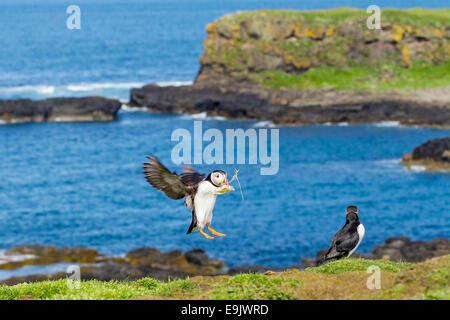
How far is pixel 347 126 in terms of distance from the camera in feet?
331

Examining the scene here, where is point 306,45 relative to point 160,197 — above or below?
above

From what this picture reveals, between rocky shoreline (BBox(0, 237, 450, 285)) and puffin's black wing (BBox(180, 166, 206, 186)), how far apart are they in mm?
33951

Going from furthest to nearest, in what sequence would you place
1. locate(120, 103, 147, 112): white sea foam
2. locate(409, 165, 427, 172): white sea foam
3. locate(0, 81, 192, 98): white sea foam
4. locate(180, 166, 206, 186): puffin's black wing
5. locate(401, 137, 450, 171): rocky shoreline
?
1. locate(0, 81, 192, 98): white sea foam
2. locate(120, 103, 147, 112): white sea foam
3. locate(409, 165, 427, 172): white sea foam
4. locate(401, 137, 450, 171): rocky shoreline
5. locate(180, 166, 206, 186): puffin's black wing

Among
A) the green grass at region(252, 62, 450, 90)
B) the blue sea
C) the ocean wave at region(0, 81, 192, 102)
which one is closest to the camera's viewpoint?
the blue sea

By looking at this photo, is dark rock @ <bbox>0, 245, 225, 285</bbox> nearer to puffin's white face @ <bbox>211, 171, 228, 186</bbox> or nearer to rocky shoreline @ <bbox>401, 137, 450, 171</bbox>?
rocky shoreline @ <bbox>401, 137, 450, 171</bbox>

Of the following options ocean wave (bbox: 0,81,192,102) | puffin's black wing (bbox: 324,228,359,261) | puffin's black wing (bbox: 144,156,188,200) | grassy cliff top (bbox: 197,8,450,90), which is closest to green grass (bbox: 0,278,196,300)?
puffin's black wing (bbox: 144,156,188,200)

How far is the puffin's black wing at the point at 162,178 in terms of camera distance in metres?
14.6

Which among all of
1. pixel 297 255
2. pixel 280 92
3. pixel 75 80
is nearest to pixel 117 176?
pixel 280 92

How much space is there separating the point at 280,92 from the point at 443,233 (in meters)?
47.2

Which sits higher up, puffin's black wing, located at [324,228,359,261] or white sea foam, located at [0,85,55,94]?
white sea foam, located at [0,85,55,94]

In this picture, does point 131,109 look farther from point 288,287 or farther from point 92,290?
point 288,287

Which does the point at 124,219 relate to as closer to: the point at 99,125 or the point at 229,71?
the point at 99,125

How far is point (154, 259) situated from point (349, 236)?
128 ft

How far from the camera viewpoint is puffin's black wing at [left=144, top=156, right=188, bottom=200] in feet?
48.0
